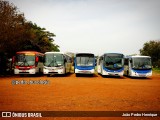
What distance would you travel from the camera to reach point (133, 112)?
27.2 ft

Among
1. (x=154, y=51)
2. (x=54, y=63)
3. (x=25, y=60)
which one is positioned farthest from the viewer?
(x=154, y=51)

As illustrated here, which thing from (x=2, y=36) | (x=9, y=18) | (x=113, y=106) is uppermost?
(x=9, y=18)

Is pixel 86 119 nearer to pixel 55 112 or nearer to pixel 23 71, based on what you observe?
pixel 55 112

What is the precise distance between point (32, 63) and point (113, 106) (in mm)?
18405

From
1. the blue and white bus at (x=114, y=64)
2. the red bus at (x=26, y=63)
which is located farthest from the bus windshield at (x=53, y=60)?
the blue and white bus at (x=114, y=64)

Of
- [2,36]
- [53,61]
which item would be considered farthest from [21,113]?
[2,36]

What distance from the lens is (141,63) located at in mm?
26375

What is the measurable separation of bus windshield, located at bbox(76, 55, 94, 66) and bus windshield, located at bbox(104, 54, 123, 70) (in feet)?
5.48

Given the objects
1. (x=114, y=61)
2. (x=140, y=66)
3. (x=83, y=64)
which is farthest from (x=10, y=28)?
(x=140, y=66)

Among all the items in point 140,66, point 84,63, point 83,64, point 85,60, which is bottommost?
point 140,66

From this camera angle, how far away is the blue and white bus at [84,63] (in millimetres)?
26094

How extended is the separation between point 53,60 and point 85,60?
12.1ft

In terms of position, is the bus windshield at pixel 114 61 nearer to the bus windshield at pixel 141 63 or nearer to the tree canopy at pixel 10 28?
the bus windshield at pixel 141 63

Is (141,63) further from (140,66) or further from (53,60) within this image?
(53,60)
